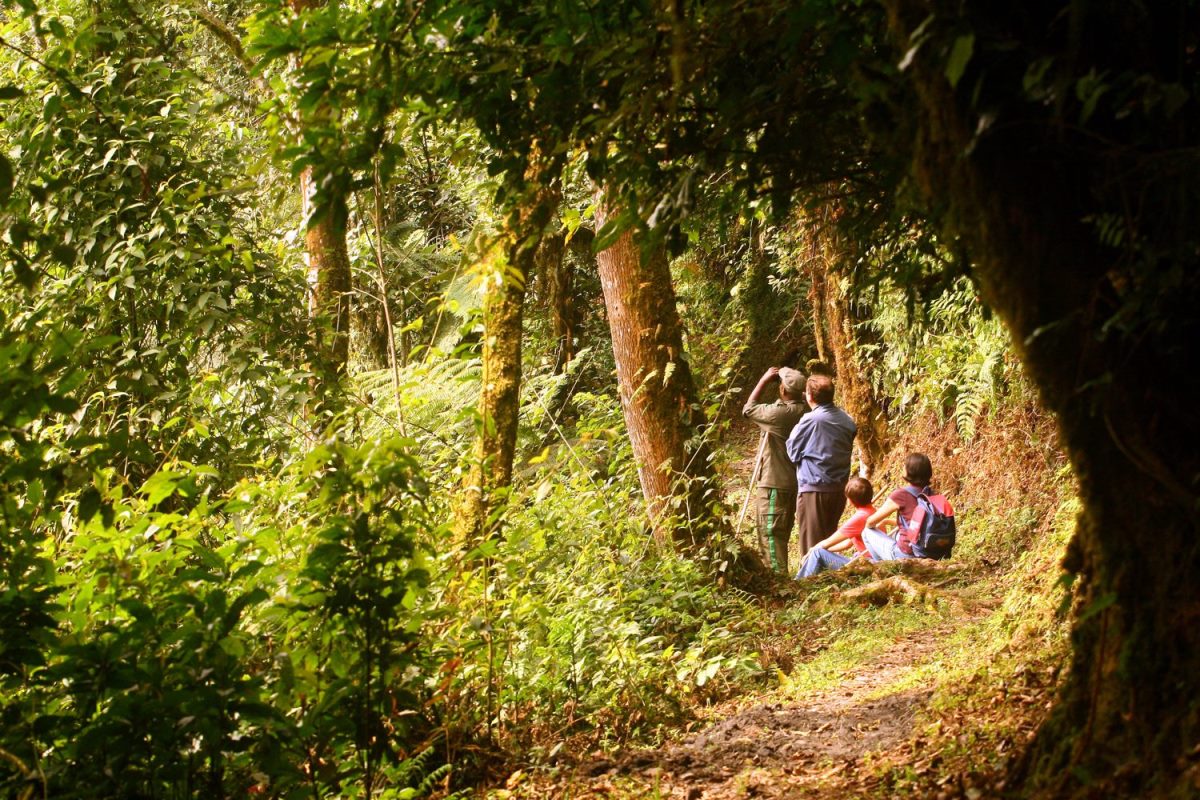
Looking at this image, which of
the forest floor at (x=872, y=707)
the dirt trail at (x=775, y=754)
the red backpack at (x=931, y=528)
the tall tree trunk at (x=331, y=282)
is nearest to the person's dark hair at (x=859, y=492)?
the red backpack at (x=931, y=528)

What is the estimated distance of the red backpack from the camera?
926cm

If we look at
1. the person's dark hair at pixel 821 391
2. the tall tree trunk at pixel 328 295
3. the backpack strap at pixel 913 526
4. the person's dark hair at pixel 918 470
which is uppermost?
the tall tree trunk at pixel 328 295

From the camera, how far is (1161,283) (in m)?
2.14

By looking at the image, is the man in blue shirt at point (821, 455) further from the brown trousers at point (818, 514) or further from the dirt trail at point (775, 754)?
the dirt trail at point (775, 754)

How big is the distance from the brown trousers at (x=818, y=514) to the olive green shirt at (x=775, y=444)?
0.86 feet

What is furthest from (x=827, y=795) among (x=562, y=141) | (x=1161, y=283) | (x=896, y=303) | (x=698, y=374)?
(x=896, y=303)

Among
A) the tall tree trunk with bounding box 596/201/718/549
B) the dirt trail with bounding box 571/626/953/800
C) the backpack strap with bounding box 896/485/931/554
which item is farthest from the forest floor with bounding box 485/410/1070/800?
the backpack strap with bounding box 896/485/931/554

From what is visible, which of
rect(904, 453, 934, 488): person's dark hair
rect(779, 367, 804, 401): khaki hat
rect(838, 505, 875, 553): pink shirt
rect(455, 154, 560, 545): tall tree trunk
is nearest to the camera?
rect(455, 154, 560, 545): tall tree trunk

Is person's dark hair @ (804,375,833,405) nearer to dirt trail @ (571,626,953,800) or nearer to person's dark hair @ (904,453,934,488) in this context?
person's dark hair @ (904,453,934,488)

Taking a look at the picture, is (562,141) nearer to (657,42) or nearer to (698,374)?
(657,42)

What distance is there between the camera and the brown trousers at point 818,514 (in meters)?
10.3

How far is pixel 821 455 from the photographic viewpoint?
9969mm

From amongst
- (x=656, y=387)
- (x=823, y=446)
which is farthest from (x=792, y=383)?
(x=656, y=387)

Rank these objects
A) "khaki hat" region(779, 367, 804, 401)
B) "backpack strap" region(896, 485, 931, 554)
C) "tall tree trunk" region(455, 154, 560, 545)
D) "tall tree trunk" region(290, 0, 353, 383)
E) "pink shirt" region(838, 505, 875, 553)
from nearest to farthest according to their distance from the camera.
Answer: "tall tree trunk" region(455, 154, 560, 545) → "tall tree trunk" region(290, 0, 353, 383) → "backpack strap" region(896, 485, 931, 554) → "pink shirt" region(838, 505, 875, 553) → "khaki hat" region(779, 367, 804, 401)
